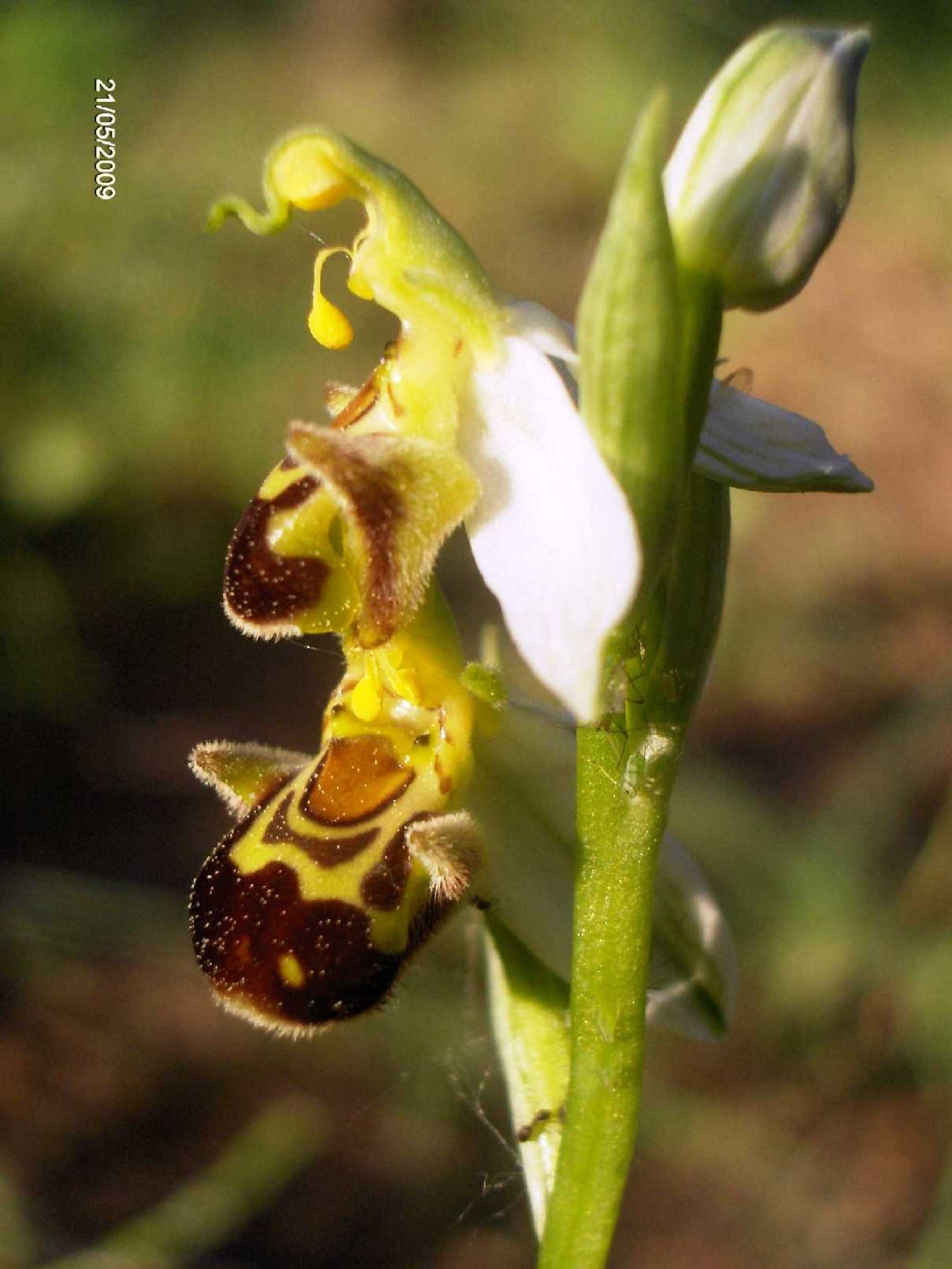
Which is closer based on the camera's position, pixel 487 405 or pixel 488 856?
pixel 487 405

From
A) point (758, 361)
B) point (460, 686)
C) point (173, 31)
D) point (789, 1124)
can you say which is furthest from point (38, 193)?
point (460, 686)

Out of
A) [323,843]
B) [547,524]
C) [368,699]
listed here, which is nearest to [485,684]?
[368,699]

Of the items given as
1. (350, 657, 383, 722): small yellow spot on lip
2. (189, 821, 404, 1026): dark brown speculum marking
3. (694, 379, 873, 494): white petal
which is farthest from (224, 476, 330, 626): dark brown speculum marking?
(694, 379, 873, 494): white petal

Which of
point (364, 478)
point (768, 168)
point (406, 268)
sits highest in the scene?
point (768, 168)

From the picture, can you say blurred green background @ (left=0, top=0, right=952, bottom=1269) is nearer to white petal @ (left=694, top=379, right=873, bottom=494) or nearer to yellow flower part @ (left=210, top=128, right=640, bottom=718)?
yellow flower part @ (left=210, top=128, right=640, bottom=718)

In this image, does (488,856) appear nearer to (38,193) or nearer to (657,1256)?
(657,1256)
